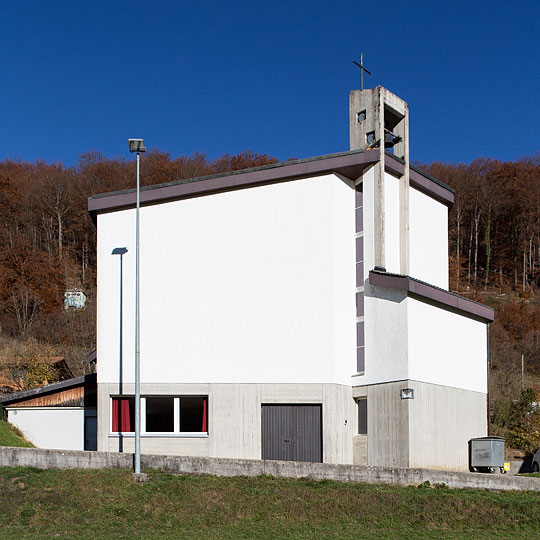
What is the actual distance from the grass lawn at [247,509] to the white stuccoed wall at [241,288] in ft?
16.9

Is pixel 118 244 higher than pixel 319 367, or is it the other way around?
pixel 118 244

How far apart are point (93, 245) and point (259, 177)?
40.0 m

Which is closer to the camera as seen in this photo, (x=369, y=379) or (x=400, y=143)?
(x=369, y=379)

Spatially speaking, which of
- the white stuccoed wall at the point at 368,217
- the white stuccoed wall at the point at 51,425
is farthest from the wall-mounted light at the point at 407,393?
the white stuccoed wall at the point at 51,425

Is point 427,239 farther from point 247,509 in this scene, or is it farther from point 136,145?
point 247,509

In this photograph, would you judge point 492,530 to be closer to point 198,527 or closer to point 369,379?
point 198,527

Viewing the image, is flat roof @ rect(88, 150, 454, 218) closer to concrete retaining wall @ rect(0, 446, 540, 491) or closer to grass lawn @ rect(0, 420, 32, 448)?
grass lawn @ rect(0, 420, 32, 448)

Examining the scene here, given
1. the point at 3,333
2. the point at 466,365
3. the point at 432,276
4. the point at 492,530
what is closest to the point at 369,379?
Answer: the point at 466,365

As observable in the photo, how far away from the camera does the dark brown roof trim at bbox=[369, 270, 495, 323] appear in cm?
2205

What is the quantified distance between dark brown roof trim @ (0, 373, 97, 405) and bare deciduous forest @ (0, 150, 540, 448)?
1568 centimetres

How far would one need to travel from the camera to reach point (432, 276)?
26.4m

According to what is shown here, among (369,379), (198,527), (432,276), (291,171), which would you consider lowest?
(198,527)

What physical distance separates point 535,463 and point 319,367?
7697 millimetres

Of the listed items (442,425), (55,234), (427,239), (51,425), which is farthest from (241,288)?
(55,234)
